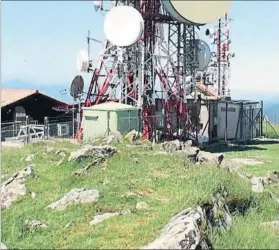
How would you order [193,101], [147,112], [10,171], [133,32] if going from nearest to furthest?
[10,171]
[133,32]
[147,112]
[193,101]

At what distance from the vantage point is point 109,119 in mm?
16703

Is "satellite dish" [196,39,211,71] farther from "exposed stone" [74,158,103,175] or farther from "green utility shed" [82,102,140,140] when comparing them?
"exposed stone" [74,158,103,175]

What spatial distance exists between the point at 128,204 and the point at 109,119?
32.1 ft

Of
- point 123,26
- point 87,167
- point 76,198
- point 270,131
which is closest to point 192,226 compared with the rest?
point 76,198

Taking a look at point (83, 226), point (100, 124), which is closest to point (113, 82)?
point (100, 124)

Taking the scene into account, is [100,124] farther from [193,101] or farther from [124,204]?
[124,204]

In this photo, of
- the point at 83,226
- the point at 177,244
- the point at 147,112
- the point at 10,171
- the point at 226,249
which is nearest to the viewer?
the point at 177,244

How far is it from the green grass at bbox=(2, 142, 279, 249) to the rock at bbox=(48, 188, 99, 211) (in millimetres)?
127

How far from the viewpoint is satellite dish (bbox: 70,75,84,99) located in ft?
64.3

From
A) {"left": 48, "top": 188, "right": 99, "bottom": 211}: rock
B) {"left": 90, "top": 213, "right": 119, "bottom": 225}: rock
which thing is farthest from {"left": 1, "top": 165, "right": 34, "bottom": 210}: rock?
{"left": 90, "top": 213, "right": 119, "bottom": 225}: rock

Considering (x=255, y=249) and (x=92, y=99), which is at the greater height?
(x=92, y=99)

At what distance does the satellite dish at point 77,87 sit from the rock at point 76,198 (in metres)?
12.4

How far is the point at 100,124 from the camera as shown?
676 inches

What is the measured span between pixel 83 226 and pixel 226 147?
13759mm
